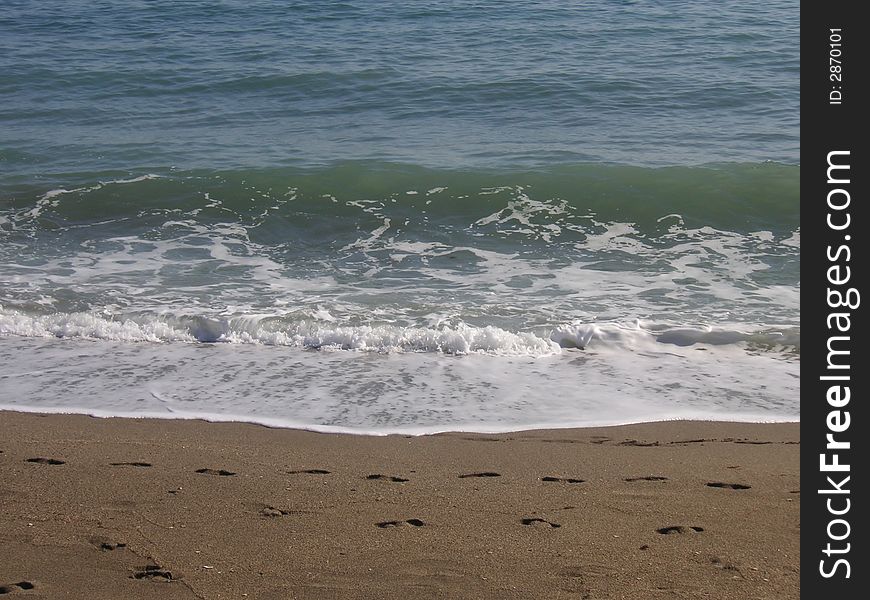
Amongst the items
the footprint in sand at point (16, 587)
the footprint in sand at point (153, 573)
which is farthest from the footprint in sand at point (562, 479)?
the footprint in sand at point (16, 587)

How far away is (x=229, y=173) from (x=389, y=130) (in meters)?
2.77

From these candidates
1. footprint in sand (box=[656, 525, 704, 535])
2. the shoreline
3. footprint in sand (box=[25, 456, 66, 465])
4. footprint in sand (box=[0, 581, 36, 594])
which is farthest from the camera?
the shoreline

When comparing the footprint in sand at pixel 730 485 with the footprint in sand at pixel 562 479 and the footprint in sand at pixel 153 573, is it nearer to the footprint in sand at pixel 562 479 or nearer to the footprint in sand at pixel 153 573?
the footprint in sand at pixel 562 479

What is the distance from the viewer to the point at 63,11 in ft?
65.3

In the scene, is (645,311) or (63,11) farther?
(63,11)

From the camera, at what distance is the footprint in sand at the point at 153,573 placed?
3.19 m

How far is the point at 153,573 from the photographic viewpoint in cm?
322

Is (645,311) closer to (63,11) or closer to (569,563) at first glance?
(569,563)
